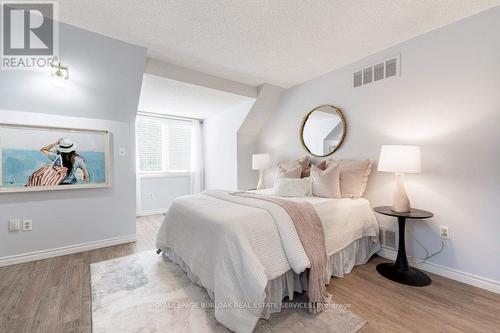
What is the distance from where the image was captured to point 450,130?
212 centimetres

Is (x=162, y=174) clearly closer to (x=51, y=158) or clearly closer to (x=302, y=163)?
(x=51, y=158)

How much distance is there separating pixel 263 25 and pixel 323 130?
5.77 ft

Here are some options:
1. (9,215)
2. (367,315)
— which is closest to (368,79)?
(367,315)

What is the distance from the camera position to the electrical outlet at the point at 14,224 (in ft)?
7.78

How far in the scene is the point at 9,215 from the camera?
2.37m

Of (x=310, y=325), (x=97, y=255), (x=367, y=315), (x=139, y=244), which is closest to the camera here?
(x=310, y=325)

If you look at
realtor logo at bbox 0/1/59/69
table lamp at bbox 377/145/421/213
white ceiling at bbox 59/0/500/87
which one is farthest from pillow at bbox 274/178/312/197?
realtor logo at bbox 0/1/59/69

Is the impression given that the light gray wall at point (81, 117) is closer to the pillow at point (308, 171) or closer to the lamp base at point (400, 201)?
the pillow at point (308, 171)

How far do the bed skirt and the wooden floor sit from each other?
11 centimetres

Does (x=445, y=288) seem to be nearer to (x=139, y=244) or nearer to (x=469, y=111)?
(x=469, y=111)

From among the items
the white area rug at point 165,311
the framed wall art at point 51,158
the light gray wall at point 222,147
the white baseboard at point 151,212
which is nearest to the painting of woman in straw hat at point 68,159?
the framed wall art at point 51,158

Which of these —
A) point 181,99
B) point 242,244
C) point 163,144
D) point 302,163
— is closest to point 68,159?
point 181,99

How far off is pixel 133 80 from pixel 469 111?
3.64m

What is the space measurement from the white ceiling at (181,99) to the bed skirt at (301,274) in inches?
89.4
